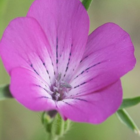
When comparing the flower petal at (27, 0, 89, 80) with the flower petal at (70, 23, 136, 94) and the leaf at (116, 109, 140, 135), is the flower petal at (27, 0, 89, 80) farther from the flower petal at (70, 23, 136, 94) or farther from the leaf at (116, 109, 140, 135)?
the leaf at (116, 109, 140, 135)

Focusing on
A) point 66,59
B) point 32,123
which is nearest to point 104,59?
point 66,59

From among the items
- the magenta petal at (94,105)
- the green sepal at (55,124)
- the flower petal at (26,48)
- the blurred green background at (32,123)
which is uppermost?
the flower petal at (26,48)

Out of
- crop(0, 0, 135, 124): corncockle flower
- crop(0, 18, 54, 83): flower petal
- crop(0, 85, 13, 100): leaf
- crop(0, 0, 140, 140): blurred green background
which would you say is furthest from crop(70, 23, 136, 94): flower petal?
crop(0, 0, 140, 140): blurred green background

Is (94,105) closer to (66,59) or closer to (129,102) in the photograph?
(129,102)

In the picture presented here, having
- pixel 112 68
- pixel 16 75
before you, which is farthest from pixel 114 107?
pixel 16 75

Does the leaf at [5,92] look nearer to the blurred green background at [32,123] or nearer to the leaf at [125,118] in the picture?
the leaf at [125,118]

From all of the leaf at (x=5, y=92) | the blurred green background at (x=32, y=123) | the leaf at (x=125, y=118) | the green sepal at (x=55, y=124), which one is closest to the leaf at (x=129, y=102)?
the leaf at (x=125, y=118)

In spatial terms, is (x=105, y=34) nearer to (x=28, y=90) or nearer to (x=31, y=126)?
(x=28, y=90)
